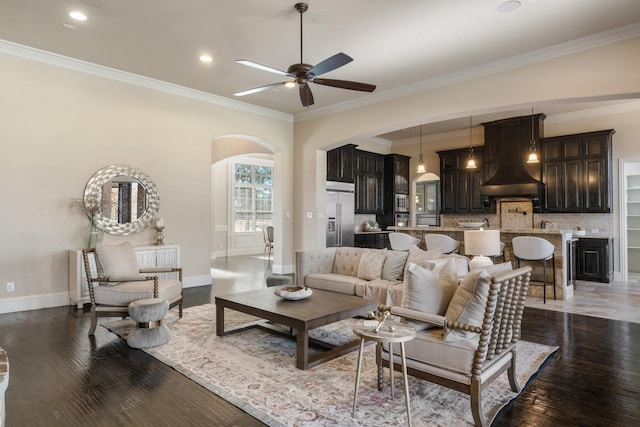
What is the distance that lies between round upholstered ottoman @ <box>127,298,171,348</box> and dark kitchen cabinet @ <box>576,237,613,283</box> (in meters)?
7.47

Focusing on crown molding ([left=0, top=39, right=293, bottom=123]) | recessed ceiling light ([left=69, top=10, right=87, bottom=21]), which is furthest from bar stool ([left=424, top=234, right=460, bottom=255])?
recessed ceiling light ([left=69, top=10, right=87, bottom=21])

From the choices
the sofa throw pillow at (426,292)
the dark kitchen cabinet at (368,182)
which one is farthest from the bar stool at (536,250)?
the dark kitchen cabinet at (368,182)

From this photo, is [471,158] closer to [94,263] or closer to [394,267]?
[394,267]

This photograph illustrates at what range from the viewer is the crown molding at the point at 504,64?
432 centimetres

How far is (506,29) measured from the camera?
4.27 metres

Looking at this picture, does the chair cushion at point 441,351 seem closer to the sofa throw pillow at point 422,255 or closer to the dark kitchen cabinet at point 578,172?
the sofa throw pillow at point 422,255

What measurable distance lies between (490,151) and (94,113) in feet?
25.7

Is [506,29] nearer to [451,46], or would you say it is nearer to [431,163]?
[451,46]

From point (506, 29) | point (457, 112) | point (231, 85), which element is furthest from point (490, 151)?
point (231, 85)

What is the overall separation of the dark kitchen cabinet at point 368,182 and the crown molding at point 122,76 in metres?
2.91

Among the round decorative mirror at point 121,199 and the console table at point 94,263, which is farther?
the round decorative mirror at point 121,199

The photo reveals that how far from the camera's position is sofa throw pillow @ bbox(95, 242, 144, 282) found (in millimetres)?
4121

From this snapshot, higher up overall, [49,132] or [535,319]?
[49,132]

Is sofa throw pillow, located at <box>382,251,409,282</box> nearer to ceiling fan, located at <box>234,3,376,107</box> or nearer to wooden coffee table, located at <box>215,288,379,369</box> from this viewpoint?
wooden coffee table, located at <box>215,288,379,369</box>
